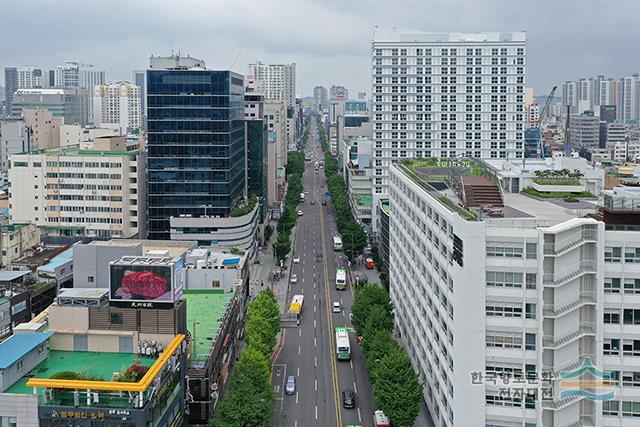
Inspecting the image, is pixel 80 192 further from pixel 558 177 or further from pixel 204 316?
pixel 558 177

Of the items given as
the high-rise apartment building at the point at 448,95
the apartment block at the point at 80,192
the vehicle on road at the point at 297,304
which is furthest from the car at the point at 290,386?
the high-rise apartment building at the point at 448,95

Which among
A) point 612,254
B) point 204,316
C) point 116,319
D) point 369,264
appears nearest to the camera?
point 612,254

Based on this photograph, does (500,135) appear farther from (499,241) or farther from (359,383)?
(499,241)

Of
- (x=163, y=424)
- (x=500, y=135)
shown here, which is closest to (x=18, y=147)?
(x=500, y=135)

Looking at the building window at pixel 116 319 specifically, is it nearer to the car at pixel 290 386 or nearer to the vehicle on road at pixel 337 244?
the car at pixel 290 386

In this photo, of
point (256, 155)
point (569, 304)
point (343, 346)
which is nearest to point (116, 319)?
point (569, 304)

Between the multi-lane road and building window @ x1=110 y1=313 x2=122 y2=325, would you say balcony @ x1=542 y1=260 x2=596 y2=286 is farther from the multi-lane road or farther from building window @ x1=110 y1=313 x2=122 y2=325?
building window @ x1=110 y1=313 x2=122 y2=325

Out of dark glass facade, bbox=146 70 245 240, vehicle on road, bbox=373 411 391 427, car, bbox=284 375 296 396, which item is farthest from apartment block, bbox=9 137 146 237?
vehicle on road, bbox=373 411 391 427
